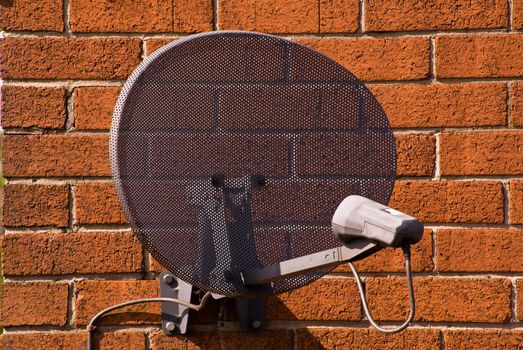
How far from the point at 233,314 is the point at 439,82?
0.65m

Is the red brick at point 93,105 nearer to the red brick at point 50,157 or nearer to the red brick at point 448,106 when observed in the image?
the red brick at point 50,157

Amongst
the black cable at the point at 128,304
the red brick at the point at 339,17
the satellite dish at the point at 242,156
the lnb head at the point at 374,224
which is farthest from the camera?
the red brick at the point at 339,17

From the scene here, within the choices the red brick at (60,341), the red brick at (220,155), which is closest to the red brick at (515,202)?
the red brick at (220,155)

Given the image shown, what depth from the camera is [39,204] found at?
1.66m

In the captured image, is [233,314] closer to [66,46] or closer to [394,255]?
[394,255]

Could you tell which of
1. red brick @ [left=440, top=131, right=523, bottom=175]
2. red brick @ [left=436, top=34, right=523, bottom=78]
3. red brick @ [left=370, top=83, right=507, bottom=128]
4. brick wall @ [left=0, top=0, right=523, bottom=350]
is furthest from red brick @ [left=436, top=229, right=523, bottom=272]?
red brick @ [left=436, top=34, right=523, bottom=78]

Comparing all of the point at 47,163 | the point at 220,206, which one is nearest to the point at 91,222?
the point at 47,163

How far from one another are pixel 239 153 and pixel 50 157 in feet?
1.71

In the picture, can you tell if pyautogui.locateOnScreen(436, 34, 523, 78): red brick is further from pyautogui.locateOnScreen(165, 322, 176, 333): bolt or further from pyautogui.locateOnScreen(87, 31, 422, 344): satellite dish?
pyautogui.locateOnScreen(165, 322, 176, 333): bolt

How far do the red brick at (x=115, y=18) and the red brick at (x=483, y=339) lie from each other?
0.88m

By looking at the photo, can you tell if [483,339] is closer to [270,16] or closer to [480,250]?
[480,250]

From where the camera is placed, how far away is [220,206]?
1325mm

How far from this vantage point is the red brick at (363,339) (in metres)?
1.66

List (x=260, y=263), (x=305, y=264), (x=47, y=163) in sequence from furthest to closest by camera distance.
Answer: (x=47, y=163)
(x=260, y=263)
(x=305, y=264)
